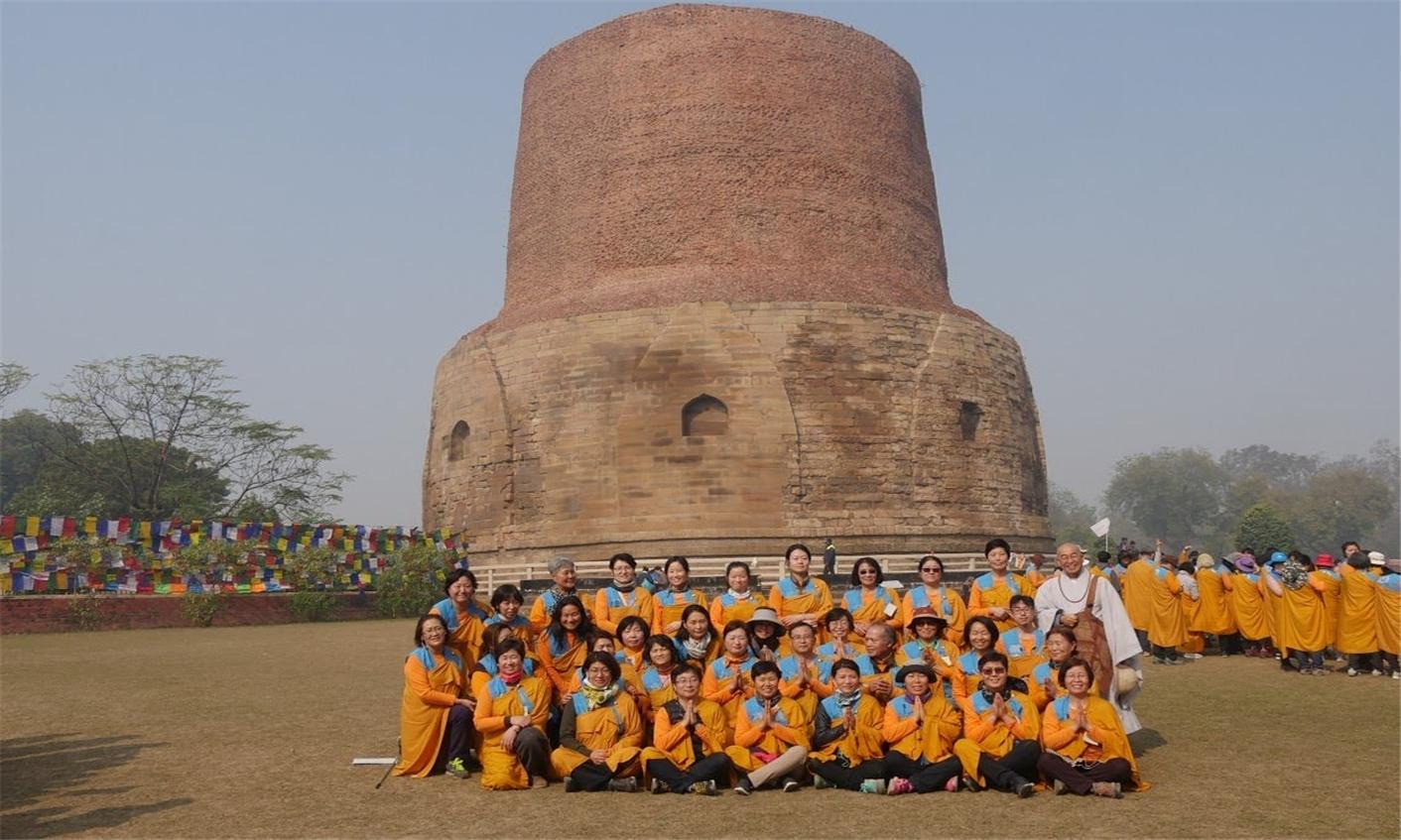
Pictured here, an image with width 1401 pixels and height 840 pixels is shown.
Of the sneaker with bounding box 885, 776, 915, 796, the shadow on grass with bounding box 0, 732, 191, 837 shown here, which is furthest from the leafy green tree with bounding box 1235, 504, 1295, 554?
the shadow on grass with bounding box 0, 732, 191, 837

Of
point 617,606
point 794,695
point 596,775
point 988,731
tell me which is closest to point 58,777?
point 596,775

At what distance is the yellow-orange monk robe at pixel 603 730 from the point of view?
531 cm

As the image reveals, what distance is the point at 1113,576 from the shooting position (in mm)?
11188

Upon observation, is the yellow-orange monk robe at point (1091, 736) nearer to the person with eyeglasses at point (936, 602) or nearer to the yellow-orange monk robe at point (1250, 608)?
the person with eyeglasses at point (936, 602)

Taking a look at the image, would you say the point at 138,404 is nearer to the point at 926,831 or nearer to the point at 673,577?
the point at 673,577

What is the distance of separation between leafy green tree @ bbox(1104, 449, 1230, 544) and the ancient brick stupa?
5371cm

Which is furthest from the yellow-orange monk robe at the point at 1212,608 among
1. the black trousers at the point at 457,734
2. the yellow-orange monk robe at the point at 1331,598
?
the black trousers at the point at 457,734

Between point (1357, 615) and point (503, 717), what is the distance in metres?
7.32

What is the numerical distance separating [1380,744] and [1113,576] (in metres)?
5.30

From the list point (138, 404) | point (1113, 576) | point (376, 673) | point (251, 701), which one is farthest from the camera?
point (138, 404)

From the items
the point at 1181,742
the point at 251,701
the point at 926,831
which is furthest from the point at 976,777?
the point at 251,701

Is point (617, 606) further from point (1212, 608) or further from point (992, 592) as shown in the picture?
point (1212, 608)

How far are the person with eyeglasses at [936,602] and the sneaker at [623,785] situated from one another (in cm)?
187

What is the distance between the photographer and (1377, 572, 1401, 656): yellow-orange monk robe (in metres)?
8.73
